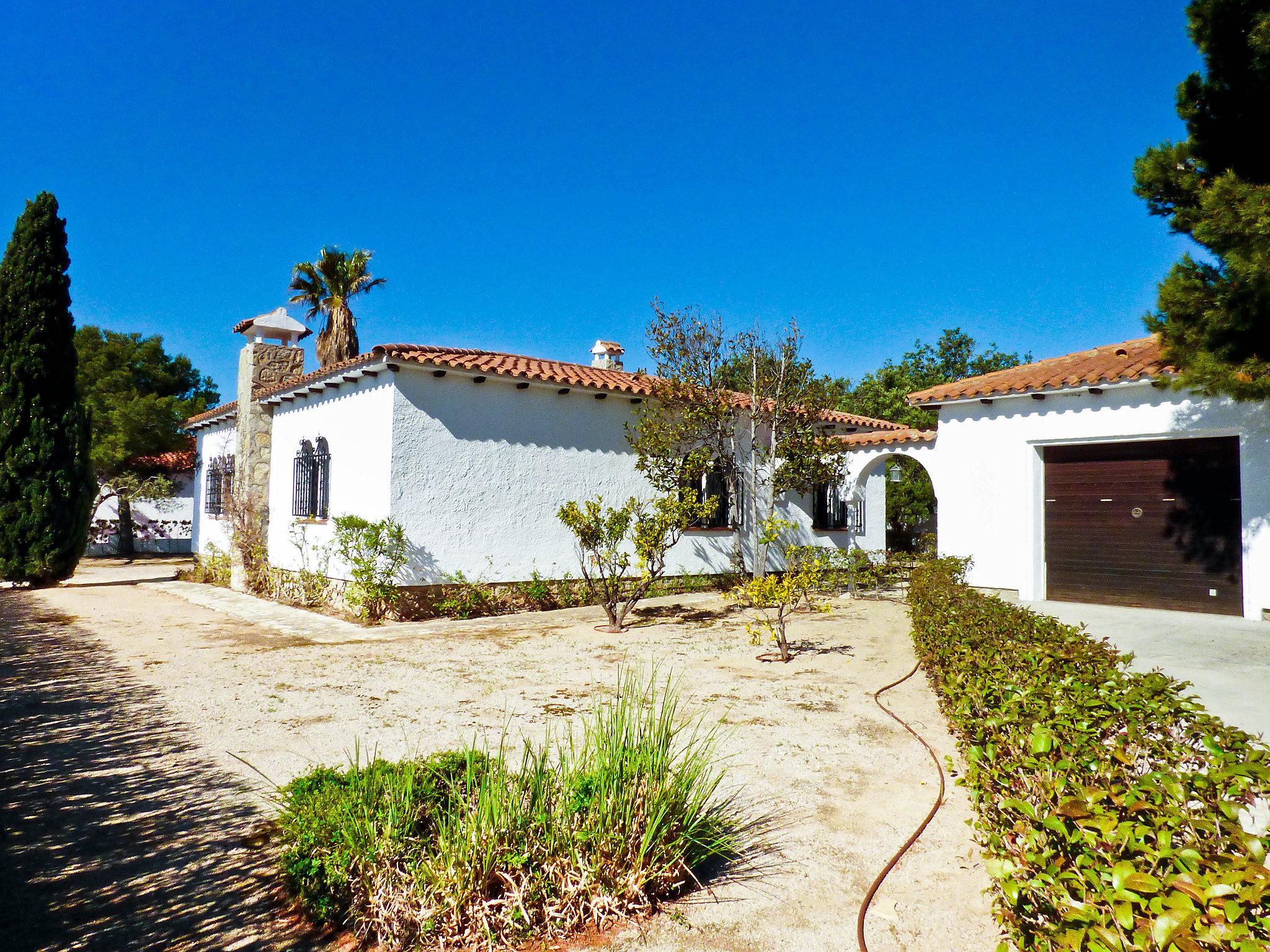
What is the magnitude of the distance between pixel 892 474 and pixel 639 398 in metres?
13.4

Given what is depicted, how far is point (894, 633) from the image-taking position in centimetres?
1002

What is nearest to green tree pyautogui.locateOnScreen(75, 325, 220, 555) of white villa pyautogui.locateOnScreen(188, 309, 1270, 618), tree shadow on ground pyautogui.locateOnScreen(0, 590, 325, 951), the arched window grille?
white villa pyautogui.locateOnScreen(188, 309, 1270, 618)

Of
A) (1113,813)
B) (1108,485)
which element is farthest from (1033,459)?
(1113,813)

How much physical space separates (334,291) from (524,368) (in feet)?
44.6

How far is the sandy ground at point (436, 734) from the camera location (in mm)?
3088

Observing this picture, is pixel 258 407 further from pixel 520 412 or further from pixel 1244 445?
pixel 1244 445

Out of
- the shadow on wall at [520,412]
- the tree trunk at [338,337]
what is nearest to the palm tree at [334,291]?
the tree trunk at [338,337]

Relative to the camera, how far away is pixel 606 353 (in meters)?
17.7

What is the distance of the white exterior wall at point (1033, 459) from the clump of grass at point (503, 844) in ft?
28.9

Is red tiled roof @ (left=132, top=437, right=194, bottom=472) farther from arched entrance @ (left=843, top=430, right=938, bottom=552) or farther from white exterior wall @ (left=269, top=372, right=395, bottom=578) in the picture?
arched entrance @ (left=843, top=430, right=938, bottom=552)

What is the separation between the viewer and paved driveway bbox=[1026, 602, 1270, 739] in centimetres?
534

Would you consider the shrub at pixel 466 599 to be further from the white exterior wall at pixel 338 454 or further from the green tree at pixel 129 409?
the green tree at pixel 129 409

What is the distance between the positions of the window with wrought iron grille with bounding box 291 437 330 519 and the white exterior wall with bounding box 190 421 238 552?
12.4 feet

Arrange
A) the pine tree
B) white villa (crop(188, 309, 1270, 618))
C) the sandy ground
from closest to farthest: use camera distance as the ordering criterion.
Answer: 1. the sandy ground
2. white villa (crop(188, 309, 1270, 618))
3. the pine tree
